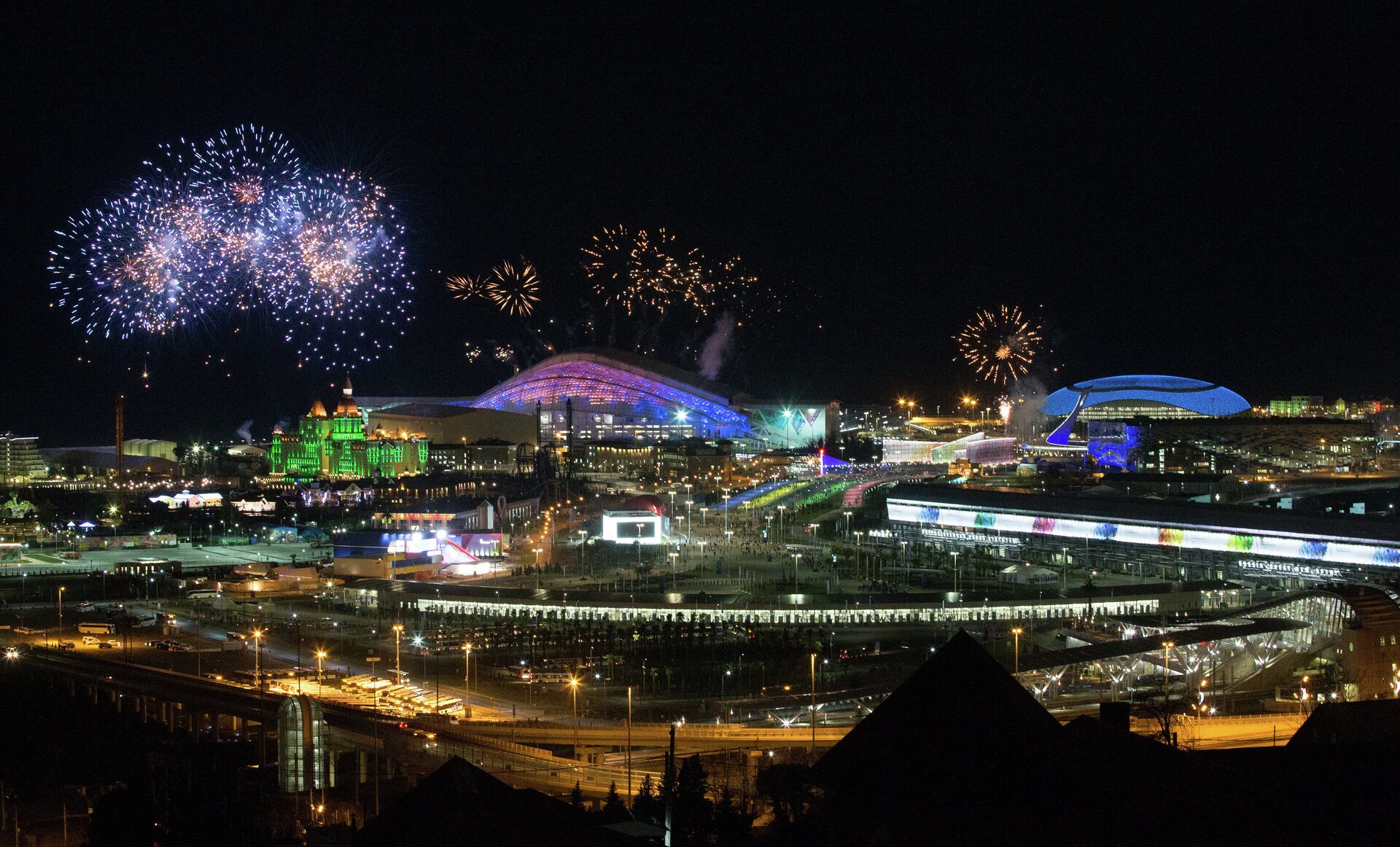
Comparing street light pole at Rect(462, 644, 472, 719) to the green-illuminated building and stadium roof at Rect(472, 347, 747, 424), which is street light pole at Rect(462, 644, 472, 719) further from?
Answer: stadium roof at Rect(472, 347, 747, 424)

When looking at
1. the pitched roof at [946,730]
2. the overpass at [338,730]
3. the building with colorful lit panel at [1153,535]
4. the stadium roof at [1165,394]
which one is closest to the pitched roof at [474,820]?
the pitched roof at [946,730]

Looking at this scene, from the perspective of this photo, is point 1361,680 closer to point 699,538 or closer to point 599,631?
point 599,631

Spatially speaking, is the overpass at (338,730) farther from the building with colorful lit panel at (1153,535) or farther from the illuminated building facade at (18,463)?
the illuminated building facade at (18,463)

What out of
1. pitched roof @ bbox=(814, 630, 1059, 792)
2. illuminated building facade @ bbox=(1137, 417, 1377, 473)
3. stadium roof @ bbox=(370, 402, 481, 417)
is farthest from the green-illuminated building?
pitched roof @ bbox=(814, 630, 1059, 792)

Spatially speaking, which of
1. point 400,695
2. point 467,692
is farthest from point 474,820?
point 467,692

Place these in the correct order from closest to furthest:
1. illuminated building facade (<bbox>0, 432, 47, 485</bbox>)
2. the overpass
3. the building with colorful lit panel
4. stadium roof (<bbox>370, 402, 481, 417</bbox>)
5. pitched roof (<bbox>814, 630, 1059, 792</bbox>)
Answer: pitched roof (<bbox>814, 630, 1059, 792</bbox>) → the overpass → the building with colorful lit panel → illuminated building facade (<bbox>0, 432, 47, 485</bbox>) → stadium roof (<bbox>370, 402, 481, 417</bbox>)
